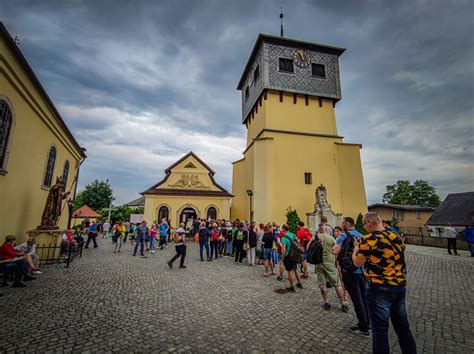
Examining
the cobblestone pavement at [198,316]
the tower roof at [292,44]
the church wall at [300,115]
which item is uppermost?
the tower roof at [292,44]

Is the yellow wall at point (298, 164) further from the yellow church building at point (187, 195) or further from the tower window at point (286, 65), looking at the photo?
the yellow church building at point (187, 195)

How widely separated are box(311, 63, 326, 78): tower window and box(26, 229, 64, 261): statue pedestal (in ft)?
79.5

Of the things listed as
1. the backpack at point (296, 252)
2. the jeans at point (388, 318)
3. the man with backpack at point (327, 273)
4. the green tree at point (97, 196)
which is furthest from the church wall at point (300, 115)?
the green tree at point (97, 196)

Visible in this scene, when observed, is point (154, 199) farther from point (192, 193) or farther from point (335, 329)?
point (335, 329)

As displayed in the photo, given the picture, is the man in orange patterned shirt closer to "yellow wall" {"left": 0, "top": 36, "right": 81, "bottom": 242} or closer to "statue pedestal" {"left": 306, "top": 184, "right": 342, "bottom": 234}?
"yellow wall" {"left": 0, "top": 36, "right": 81, "bottom": 242}

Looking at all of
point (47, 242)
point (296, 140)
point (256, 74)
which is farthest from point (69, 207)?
point (256, 74)

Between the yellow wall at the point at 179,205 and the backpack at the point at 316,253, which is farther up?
the yellow wall at the point at 179,205

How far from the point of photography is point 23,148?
335 inches

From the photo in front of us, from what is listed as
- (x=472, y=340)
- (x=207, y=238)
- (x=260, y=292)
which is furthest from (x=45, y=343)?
(x=207, y=238)

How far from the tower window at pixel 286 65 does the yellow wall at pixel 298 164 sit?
2.56 meters

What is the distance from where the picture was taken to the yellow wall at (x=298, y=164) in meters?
19.4

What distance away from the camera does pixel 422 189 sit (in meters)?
44.9

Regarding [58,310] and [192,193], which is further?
[192,193]

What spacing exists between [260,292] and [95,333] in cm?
368
